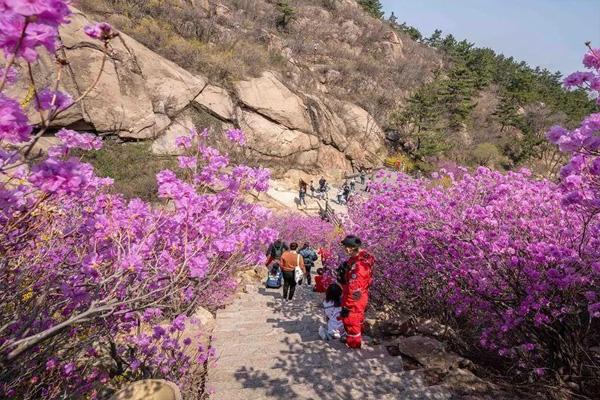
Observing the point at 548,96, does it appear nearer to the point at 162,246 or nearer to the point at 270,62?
the point at 270,62

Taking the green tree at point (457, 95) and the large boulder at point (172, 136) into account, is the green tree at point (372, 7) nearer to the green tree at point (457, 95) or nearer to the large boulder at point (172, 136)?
the green tree at point (457, 95)

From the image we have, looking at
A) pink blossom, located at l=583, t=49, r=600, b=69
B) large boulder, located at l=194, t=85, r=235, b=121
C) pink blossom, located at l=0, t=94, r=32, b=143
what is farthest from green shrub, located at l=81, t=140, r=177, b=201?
pink blossom, located at l=583, t=49, r=600, b=69

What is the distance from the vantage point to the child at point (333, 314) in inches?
220

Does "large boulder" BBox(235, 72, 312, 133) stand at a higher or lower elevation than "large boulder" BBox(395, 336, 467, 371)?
higher

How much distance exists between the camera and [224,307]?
855 cm

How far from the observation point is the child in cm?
559

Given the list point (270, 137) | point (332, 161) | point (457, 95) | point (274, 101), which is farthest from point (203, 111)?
point (457, 95)

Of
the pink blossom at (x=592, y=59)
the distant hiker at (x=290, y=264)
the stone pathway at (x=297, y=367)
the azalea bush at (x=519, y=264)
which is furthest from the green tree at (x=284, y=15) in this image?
the pink blossom at (x=592, y=59)

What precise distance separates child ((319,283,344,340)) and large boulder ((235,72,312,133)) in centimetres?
2273

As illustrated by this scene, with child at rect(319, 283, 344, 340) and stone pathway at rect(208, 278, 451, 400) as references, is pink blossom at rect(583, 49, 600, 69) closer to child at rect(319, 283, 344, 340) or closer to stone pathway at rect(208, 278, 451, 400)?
stone pathway at rect(208, 278, 451, 400)

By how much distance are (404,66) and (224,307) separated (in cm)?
4177

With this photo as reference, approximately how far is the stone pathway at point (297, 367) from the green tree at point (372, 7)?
55.2 meters

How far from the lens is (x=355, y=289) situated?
5.18m

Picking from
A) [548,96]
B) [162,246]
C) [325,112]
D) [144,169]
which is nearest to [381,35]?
[325,112]
